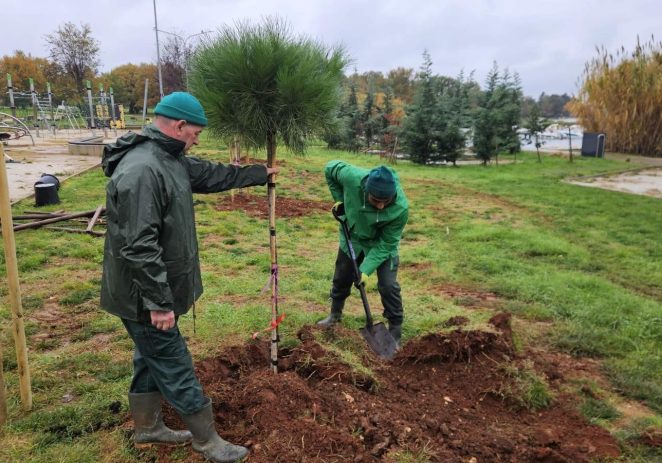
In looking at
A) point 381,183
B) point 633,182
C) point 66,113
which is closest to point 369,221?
point 381,183

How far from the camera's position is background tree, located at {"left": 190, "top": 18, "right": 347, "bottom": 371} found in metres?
3.11

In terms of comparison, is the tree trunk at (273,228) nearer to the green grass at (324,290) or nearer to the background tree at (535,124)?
the green grass at (324,290)

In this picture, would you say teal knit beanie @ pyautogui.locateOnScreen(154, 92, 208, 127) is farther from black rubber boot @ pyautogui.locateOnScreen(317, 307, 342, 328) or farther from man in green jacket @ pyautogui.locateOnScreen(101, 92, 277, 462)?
black rubber boot @ pyautogui.locateOnScreen(317, 307, 342, 328)

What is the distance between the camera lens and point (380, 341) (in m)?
4.15

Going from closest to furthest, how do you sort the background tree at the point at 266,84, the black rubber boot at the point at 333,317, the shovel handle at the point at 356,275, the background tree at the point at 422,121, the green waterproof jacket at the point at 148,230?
the green waterproof jacket at the point at 148,230
the background tree at the point at 266,84
the shovel handle at the point at 356,275
the black rubber boot at the point at 333,317
the background tree at the point at 422,121

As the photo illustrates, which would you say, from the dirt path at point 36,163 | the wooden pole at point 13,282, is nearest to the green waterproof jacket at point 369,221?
the wooden pole at point 13,282

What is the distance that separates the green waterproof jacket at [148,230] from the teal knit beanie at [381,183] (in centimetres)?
157

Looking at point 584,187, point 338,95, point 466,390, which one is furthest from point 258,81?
point 584,187

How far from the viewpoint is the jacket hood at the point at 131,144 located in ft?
8.18

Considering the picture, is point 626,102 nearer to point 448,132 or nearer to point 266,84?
point 448,132

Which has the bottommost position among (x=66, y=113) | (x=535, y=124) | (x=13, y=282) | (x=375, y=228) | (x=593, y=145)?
(x=13, y=282)

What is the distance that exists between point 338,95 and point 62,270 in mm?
4427

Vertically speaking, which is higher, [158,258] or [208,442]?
[158,258]

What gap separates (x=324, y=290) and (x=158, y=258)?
11.7 ft
